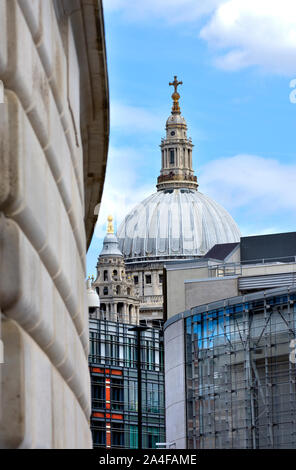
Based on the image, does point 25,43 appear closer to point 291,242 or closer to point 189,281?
point 189,281

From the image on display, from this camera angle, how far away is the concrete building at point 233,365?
229ft

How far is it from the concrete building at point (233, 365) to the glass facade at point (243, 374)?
50mm

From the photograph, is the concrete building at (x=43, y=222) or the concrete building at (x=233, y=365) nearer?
the concrete building at (x=43, y=222)

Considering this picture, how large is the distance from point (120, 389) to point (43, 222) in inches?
4159

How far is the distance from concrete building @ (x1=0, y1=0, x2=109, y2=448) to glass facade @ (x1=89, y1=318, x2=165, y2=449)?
322 ft

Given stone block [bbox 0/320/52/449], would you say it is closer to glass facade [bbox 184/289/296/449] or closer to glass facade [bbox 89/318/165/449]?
glass facade [bbox 184/289/296/449]

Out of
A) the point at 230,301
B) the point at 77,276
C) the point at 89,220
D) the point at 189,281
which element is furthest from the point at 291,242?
the point at 77,276

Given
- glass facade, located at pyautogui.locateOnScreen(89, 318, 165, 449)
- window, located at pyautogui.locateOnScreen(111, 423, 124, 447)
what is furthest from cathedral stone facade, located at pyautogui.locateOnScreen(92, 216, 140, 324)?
window, located at pyautogui.locateOnScreen(111, 423, 124, 447)

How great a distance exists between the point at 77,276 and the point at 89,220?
267 inches

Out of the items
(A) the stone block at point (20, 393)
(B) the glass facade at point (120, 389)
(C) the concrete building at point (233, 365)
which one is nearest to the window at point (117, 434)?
(B) the glass facade at point (120, 389)

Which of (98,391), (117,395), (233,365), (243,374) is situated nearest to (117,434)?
(117,395)

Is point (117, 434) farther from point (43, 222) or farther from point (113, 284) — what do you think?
point (43, 222)

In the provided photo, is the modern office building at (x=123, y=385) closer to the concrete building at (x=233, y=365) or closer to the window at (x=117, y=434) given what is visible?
the window at (x=117, y=434)

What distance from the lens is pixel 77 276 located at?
11.1m
